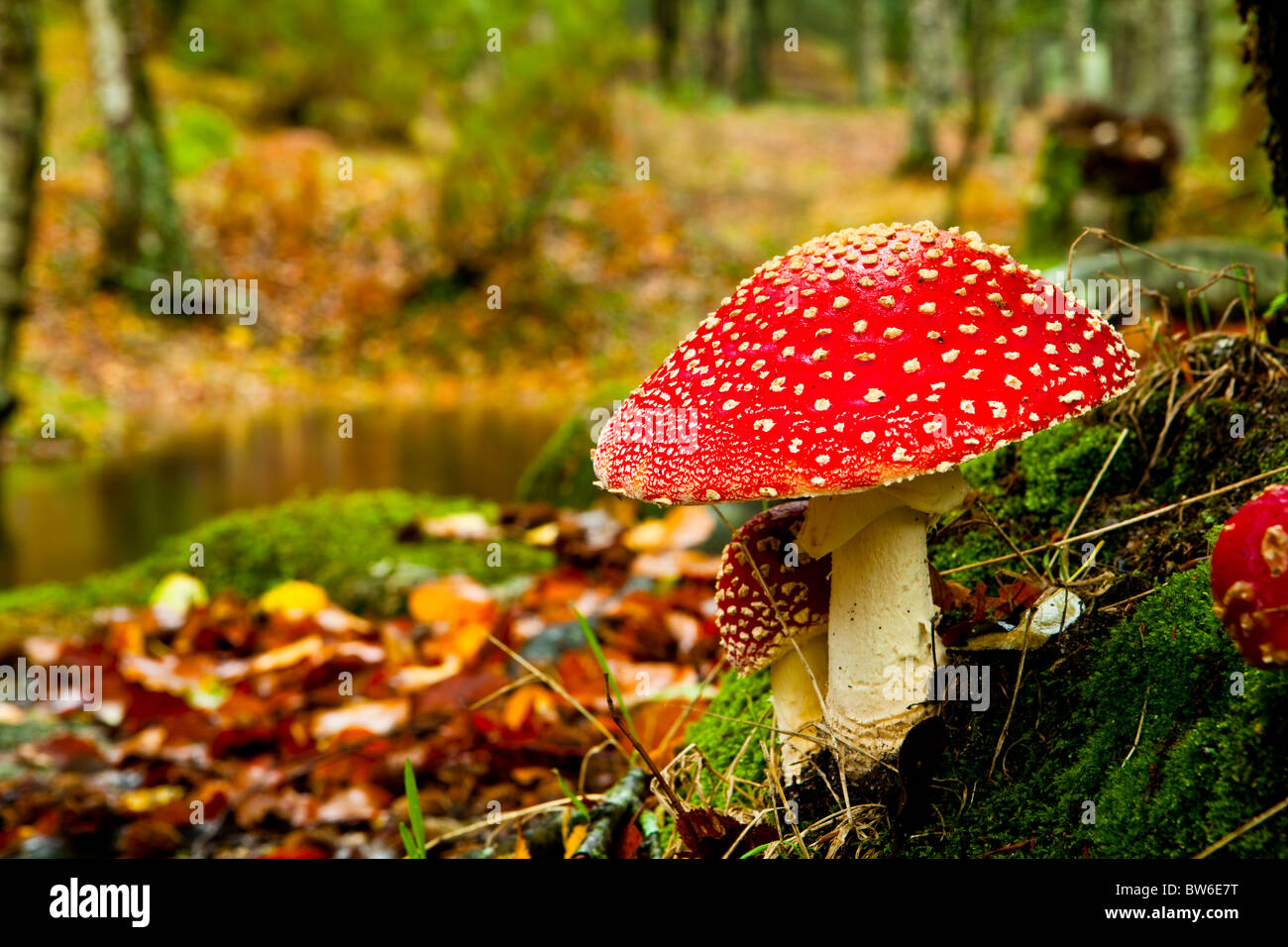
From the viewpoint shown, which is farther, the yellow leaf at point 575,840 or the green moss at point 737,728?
the green moss at point 737,728

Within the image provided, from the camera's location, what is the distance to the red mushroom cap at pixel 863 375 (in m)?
1.45

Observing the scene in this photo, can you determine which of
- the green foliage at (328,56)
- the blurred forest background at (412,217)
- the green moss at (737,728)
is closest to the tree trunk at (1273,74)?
the green moss at (737,728)

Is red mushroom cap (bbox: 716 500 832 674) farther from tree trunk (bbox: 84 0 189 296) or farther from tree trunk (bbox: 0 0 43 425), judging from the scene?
tree trunk (bbox: 84 0 189 296)

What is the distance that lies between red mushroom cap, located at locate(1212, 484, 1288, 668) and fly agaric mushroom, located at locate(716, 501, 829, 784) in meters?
0.81

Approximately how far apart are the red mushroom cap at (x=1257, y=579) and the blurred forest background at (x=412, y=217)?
4407 millimetres

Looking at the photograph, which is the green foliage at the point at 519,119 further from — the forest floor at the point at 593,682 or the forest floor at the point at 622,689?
the forest floor at the point at 622,689

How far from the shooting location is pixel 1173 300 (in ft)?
14.2

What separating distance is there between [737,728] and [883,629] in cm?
73

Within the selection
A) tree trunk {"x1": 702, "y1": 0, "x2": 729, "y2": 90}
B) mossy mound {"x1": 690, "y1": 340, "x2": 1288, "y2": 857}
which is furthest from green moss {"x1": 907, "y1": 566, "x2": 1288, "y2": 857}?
tree trunk {"x1": 702, "y1": 0, "x2": 729, "y2": 90}

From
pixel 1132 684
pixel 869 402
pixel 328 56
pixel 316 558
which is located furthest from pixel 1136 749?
pixel 328 56

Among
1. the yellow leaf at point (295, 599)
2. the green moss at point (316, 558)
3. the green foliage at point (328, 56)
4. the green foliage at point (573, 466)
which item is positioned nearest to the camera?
the yellow leaf at point (295, 599)

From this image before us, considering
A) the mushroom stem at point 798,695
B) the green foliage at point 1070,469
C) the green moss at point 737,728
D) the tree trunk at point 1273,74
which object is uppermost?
the tree trunk at point 1273,74
